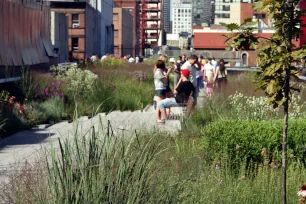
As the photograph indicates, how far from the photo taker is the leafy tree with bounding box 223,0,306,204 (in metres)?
7.23

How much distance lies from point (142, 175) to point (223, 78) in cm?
2139

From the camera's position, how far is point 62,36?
58594mm

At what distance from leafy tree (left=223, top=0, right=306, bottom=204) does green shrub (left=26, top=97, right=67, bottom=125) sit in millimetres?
12231

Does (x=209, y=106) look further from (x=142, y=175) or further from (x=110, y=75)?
(x=110, y=75)

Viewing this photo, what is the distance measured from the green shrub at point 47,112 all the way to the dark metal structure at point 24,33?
12.2 feet

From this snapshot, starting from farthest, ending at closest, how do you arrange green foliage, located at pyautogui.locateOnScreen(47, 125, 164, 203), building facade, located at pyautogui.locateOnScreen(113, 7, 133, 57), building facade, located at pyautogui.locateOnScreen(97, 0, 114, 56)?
1. building facade, located at pyautogui.locateOnScreen(113, 7, 133, 57)
2. building facade, located at pyautogui.locateOnScreen(97, 0, 114, 56)
3. green foliage, located at pyautogui.locateOnScreen(47, 125, 164, 203)

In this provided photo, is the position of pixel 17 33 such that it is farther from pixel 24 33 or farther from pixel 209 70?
pixel 209 70

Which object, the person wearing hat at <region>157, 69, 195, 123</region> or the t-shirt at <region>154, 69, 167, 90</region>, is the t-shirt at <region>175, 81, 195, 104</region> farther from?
the t-shirt at <region>154, 69, 167, 90</region>

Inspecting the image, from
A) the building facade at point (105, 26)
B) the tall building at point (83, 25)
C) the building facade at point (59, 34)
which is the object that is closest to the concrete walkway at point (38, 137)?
the building facade at point (59, 34)

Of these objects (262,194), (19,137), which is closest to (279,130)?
(262,194)

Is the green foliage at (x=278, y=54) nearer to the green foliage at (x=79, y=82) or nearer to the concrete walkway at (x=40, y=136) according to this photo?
the concrete walkway at (x=40, y=136)

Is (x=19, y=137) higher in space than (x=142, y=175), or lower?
lower

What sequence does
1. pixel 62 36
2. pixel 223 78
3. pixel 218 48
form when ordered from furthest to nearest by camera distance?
pixel 218 48 → pixel 62 36 → pixel 223 78

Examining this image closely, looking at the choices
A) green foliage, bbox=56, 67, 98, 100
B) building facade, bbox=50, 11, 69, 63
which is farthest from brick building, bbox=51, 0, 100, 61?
green foliage, bbox=56, 67, 98, 100
